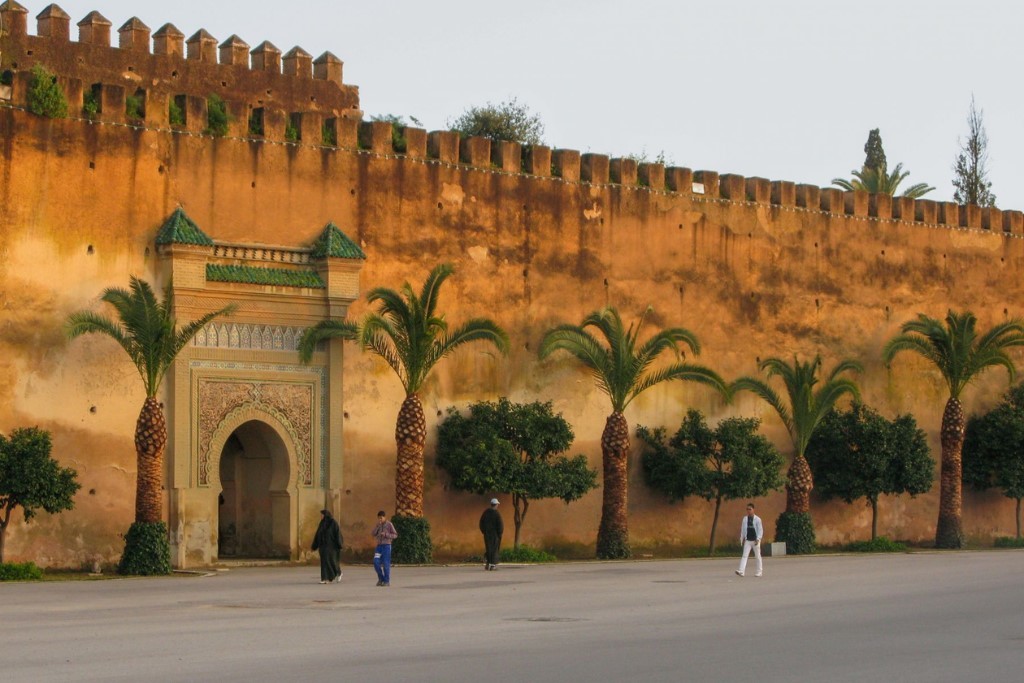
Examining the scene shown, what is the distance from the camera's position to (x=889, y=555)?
30297mm

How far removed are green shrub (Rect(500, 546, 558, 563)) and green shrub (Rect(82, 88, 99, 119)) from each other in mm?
8824

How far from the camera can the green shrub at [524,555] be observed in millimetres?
27344

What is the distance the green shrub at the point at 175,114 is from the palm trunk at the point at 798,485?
12.2 metres

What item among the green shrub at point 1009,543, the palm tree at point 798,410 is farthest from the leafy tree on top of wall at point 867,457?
the green shrub at point 1009,543

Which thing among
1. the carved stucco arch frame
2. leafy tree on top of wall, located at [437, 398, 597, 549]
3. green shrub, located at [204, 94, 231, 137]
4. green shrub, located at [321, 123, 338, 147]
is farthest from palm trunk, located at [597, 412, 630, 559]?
green shrub, located at [204, 94, 231, 137]

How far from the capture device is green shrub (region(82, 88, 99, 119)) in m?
24.6

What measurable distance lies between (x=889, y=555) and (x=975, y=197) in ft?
64.4

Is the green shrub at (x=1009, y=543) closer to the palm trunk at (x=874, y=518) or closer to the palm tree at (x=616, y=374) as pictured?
the palm trunk at (x=874, y=518)

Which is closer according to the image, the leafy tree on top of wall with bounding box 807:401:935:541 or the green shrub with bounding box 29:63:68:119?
the green shrub with bounding box 29:63:68:119

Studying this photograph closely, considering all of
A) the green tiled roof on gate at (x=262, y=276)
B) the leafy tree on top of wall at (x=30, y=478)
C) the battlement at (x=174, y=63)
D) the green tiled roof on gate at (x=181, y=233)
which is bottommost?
the leafy tree on top of wall at (x=30, y=478)

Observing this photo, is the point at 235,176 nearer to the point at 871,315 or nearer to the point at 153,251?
the point at 153,251

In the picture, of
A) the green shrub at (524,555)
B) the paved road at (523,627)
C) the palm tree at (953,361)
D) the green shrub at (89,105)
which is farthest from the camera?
the palm tree at (953,361)

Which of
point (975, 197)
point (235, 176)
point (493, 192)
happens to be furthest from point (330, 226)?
point (975, 197)

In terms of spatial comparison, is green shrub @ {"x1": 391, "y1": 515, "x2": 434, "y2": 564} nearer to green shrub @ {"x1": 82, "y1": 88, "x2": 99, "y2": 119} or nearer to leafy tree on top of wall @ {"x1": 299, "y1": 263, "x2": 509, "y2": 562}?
leafy tree on top of wall @ {"x1": 299, "y1": 263, "x2": 509, "y2": 562}
